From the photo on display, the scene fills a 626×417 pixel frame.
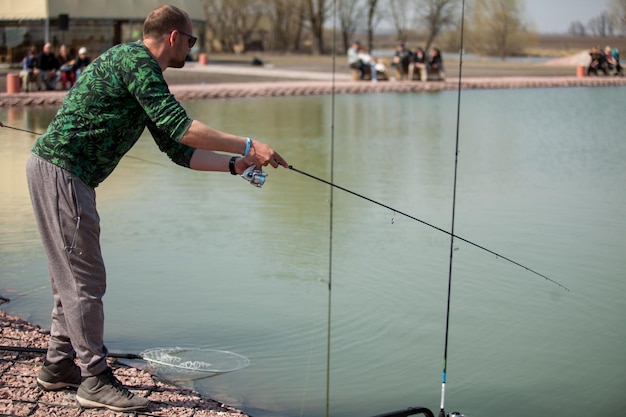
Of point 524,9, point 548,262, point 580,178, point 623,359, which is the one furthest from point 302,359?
point 524,9

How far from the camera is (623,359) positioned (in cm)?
455

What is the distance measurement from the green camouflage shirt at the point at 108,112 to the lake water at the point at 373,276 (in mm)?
1134

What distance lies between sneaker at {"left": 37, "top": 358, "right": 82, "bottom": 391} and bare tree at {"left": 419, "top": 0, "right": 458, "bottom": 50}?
144 feet

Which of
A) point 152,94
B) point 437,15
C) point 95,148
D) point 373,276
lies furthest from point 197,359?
point 437,15

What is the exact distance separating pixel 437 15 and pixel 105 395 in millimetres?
44748

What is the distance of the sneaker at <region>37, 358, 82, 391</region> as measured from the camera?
10.7 feet

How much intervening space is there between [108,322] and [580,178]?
222 inches

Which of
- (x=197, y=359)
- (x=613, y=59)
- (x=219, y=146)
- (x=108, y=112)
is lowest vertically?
(x=197, y=359)

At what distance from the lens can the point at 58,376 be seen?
10.8 feet

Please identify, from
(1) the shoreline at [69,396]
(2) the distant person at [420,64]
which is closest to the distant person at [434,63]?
(2) the distant person at [420,64]

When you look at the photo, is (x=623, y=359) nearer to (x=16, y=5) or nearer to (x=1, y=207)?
(x=1, y=207)

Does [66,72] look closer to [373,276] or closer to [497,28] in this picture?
[373,276]

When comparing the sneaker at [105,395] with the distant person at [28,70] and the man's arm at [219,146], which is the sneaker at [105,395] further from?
the distant person at [28,70]

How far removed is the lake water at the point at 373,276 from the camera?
4.21 metres
